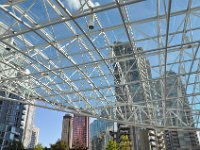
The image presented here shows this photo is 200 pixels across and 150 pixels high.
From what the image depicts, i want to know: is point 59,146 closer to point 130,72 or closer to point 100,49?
point 130,72

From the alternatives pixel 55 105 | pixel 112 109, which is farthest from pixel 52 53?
pixel 112 109

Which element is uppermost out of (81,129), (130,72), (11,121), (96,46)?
(81,129)

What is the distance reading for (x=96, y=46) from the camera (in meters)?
17.0

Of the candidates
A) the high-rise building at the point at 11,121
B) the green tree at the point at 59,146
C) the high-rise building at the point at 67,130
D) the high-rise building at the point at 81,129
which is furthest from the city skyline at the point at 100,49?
the high-rise building at the point at 81,129

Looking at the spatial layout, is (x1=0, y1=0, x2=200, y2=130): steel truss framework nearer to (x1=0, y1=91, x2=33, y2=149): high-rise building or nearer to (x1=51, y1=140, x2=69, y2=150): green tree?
(x1=51, y1=140, x2=69, y2=150): green tree

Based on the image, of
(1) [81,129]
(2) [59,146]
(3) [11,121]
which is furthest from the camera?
(1) [81,129]

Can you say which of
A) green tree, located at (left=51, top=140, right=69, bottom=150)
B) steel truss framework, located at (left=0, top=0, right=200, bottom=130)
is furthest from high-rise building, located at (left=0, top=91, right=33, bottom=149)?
steel truss framework, located at (left=0, top=0, right=200, bottom=130)

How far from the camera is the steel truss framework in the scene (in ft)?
43.5

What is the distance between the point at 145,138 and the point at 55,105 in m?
20.0

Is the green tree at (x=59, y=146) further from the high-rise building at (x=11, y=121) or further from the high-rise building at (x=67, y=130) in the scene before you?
the high-rise building at (x=67, y=130)

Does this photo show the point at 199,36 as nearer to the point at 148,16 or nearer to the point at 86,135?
the point at 148,16

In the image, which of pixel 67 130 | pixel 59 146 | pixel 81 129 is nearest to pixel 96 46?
pixel 59 146

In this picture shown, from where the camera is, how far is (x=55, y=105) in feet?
86.2

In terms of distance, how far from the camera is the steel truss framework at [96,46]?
13250 millimetres
